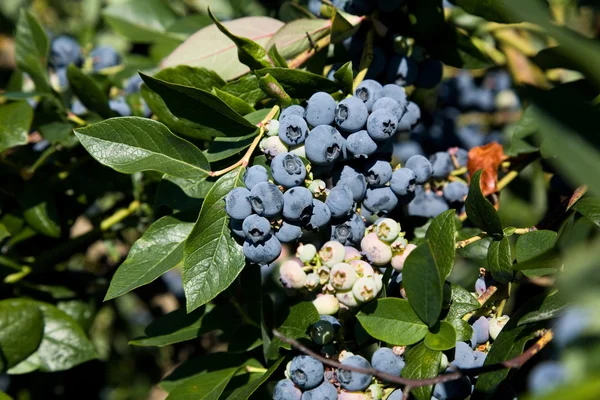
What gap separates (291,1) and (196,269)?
2.11 ft

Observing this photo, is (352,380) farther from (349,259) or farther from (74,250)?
(74,250)

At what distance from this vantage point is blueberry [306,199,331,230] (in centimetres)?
93

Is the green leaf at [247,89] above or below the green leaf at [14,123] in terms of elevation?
above

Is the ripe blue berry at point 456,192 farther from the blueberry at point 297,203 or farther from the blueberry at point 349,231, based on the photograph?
the blueberry at point 297,203

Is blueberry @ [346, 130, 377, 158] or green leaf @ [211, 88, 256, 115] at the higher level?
blueberry @ [346, 130, 377, 158]

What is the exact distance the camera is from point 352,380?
0.93m

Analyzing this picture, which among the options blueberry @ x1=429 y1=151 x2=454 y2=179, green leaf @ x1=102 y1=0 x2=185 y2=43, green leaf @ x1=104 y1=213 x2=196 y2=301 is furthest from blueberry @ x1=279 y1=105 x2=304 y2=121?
green leaf @ x1=102 y1=0 x2=185 y2=43

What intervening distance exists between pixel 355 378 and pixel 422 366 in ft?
0.33

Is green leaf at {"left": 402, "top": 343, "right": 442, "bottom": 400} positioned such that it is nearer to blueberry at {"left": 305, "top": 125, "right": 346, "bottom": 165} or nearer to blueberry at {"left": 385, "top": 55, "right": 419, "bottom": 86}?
blueberry at {"left": 305, "top": 125, "right": 346, "bottom": 165}

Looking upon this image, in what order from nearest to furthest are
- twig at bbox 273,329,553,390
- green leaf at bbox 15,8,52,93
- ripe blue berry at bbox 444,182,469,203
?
twig at bbox 273,329,553,390 → ripe blue berry at bbox 444,182,469,203 → green leaf at bbox 15,8,52,93

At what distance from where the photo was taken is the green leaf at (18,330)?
1349 millimetres

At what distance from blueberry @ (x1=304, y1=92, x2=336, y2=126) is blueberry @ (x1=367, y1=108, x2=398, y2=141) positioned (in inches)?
2.5

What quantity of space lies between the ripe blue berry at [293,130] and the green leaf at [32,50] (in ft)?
2.63

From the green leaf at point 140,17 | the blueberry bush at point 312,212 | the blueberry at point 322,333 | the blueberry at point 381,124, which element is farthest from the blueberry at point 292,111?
the green leaf at point 140,17
